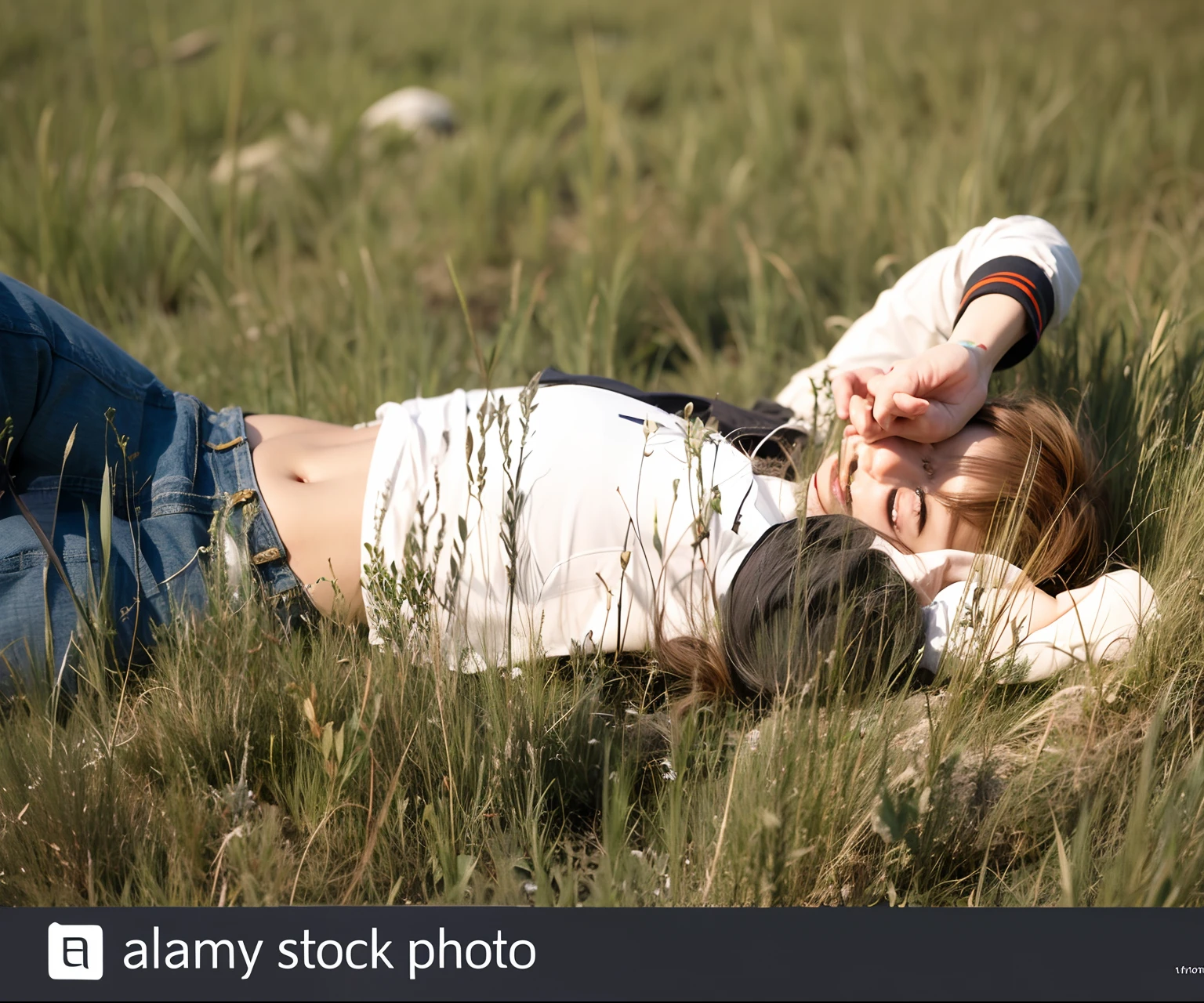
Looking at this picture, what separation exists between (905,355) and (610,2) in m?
6.58

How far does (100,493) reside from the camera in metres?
1.61

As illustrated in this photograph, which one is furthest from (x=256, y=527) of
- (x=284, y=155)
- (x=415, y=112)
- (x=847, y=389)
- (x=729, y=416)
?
(x=415, y=112)

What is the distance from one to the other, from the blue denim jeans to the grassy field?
5.1 inches

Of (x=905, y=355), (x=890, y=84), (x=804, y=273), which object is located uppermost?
(x=890, y=84)

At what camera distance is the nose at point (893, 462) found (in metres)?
1.59

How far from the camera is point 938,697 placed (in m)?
1.44

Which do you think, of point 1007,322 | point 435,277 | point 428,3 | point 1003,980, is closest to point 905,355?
point 1007,322

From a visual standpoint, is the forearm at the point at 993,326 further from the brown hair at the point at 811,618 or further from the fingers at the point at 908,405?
the brown hair at the point at 811,618

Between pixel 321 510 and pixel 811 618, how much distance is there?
79 cm

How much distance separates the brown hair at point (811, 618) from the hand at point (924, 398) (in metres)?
0.19

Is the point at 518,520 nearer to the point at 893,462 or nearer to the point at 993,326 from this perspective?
the point at 893,462

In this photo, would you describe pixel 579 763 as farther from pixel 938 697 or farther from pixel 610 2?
pixel 610 2

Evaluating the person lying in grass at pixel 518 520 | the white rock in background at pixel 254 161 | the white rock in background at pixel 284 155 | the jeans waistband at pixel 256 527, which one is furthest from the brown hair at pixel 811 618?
the white rock in background at pixel 254 161

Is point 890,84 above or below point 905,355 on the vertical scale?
above
